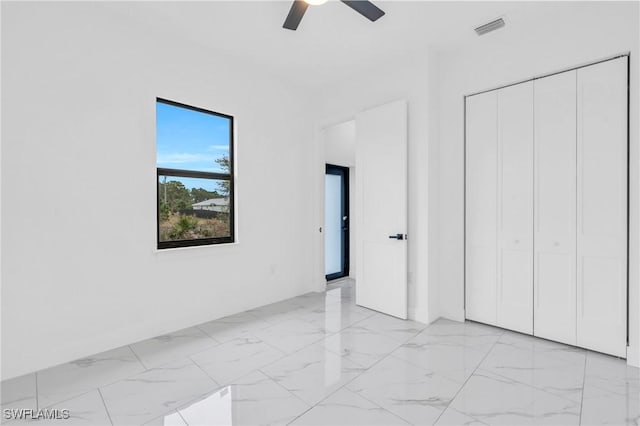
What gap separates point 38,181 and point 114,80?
1.02 meters

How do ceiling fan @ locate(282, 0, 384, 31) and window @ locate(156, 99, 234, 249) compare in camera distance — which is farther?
window @ locate(156, 99, 234, 249)

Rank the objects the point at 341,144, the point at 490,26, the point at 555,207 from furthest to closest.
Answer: the point at 341,144
the point at 490,26
the point at 555,207

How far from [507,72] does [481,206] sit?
129cm

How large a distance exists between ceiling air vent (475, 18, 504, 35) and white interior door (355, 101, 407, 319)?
902 mm

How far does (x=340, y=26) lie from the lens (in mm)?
3010

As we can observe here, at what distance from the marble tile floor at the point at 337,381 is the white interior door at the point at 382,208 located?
23.8 inches

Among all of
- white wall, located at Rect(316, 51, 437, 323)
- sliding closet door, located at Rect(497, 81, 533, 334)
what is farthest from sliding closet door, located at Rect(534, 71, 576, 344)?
white wall, located at Rect(316, 51, 437, 323)

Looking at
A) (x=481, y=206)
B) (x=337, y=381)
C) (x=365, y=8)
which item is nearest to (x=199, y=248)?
(x=337, y=381)

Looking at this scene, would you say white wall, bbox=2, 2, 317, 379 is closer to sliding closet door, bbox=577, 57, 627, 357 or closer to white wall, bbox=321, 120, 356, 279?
white wall, bbox=321, 120, 356, 279

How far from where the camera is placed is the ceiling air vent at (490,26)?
9.50 ft

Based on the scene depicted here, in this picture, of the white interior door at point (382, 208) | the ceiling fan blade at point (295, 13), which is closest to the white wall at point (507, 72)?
the white interior door at point (382, 208)

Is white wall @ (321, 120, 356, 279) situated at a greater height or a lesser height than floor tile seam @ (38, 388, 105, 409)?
greater

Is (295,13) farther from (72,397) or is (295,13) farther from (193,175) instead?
(72,397)

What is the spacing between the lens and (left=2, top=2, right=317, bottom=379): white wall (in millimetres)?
2316
